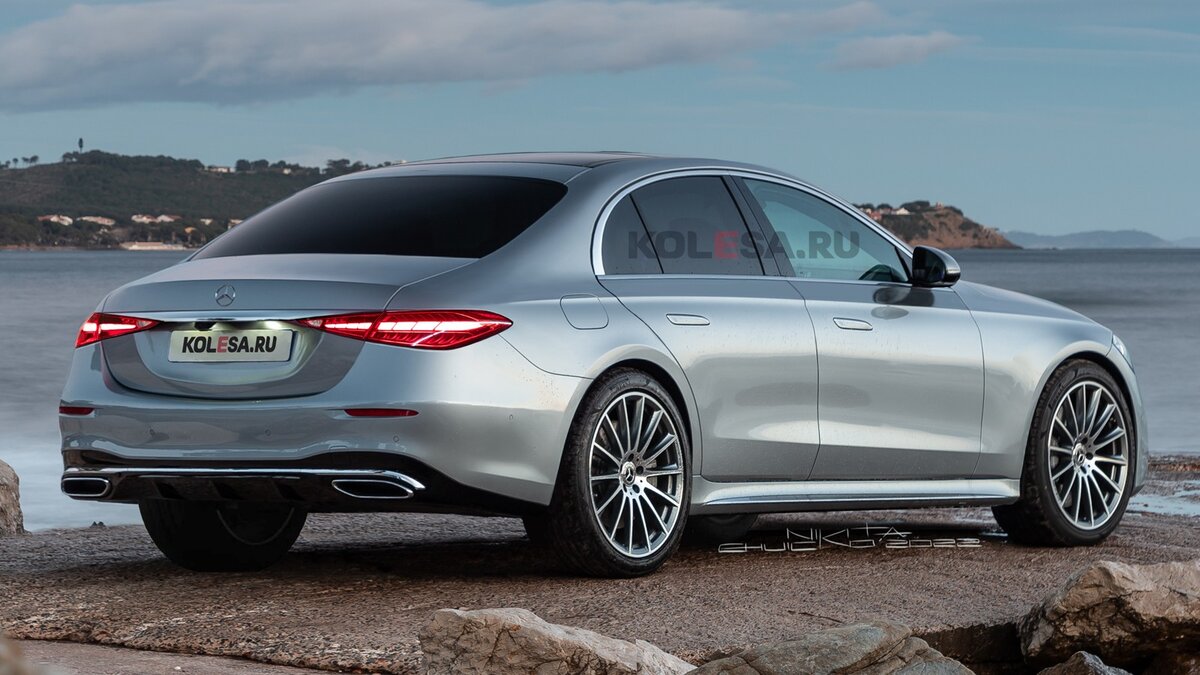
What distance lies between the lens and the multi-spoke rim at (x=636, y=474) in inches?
227

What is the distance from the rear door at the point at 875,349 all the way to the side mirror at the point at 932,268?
71mm

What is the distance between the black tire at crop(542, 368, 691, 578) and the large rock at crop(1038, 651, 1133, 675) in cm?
149

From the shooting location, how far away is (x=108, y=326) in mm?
5684

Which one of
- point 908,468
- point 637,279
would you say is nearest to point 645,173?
point 637,279

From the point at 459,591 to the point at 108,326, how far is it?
1481 mm

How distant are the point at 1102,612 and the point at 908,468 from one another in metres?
1.74

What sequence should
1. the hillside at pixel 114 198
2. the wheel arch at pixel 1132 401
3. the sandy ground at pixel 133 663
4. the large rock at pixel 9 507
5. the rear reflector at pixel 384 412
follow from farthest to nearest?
the hillside at pixel 114 198 < the large rock at pixel 9 507 < the wheel arch at pixel 1132 401 < the rear reflector at pixel 384 412 < the sandy ground at pixel 133 663

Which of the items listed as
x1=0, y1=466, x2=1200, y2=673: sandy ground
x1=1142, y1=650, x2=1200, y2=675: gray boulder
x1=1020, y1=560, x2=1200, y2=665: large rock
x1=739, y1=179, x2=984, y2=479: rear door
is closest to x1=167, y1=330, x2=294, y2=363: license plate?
x1=0, y1=466, x2=1200, y2=673: sandy ground

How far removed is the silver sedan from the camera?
5.28 metres

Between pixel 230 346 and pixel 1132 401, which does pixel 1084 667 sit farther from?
pixel 1132 401

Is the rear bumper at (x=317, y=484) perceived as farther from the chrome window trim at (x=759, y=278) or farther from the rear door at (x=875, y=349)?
the rear door at (x=875, y=349)

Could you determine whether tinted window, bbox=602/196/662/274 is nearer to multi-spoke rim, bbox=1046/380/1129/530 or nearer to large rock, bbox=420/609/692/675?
large rock, bbox=420/609/692/675

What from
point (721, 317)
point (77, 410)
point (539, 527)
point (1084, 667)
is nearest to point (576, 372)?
point (539, 527)

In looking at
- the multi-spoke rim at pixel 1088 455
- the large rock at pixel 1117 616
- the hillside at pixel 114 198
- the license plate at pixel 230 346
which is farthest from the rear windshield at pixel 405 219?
the hillside at pixel 114 198
